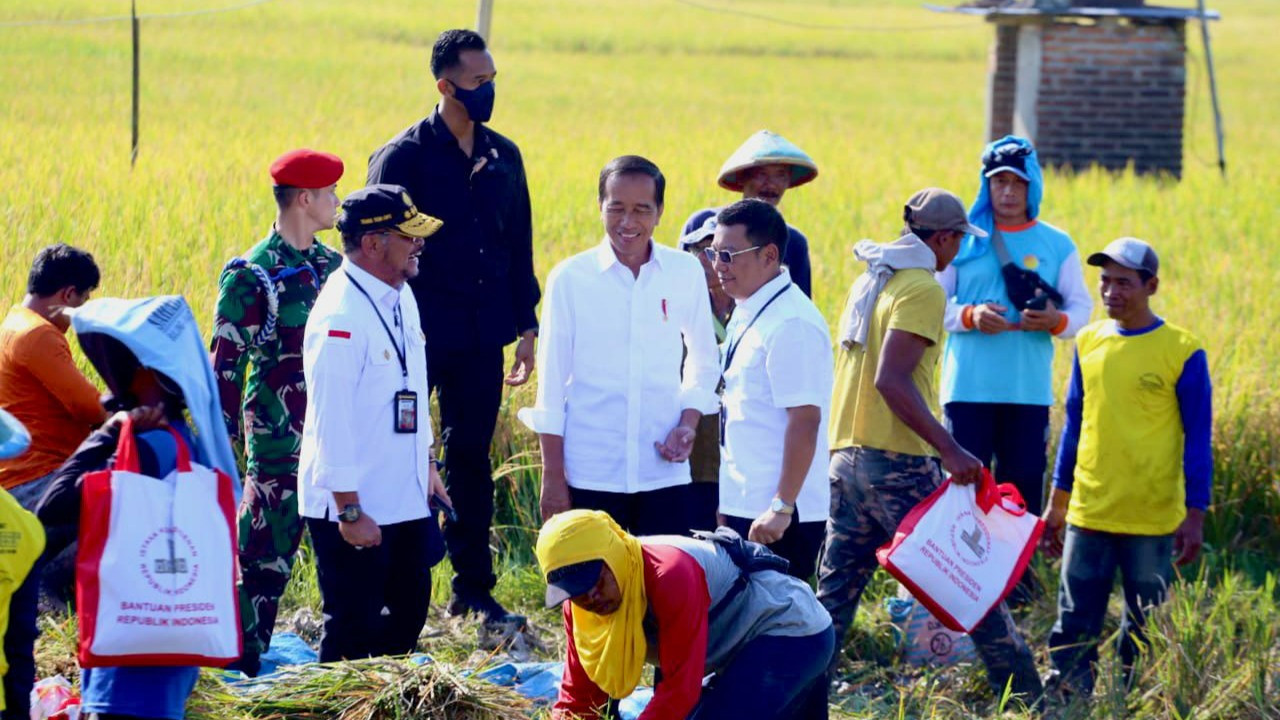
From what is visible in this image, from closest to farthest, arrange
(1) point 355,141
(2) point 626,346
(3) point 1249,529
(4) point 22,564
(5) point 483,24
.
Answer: (4) point 22,564 → (2) point 626,346 → (3) point 1249,529 → (5) point 483,24 → (1) point 355,141

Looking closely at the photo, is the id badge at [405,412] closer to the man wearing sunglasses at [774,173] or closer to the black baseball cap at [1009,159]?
the man wearing sunglasses at [774,173]

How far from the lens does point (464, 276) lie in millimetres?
5402

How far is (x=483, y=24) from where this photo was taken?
25.0 ft

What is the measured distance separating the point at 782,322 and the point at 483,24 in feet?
12.0

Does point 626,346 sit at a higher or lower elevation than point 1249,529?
higher

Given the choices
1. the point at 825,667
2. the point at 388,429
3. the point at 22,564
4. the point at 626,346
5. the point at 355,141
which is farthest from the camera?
the point at 355,141

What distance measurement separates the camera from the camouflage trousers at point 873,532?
4.75 meters

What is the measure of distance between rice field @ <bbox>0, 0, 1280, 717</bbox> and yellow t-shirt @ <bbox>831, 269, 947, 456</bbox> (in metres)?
0.78

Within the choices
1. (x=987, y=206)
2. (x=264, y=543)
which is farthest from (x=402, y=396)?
(x=987, y=206)

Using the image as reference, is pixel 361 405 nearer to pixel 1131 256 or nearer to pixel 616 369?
pixel 616 369

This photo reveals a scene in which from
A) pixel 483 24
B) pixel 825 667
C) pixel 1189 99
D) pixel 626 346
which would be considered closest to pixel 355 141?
pixel 483 24

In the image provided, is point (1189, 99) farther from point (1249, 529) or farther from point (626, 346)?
point (626, 346)

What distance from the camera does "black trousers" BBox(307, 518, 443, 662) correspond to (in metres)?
4.42

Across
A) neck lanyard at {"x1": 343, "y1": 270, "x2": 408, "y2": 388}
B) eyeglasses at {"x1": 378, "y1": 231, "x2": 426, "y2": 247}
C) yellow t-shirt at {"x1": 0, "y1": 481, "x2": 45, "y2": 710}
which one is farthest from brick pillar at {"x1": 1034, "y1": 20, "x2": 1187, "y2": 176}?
yellow t-shirt at {"x1": 0, "y1": 481, "x2": 45, "y2": 710}
